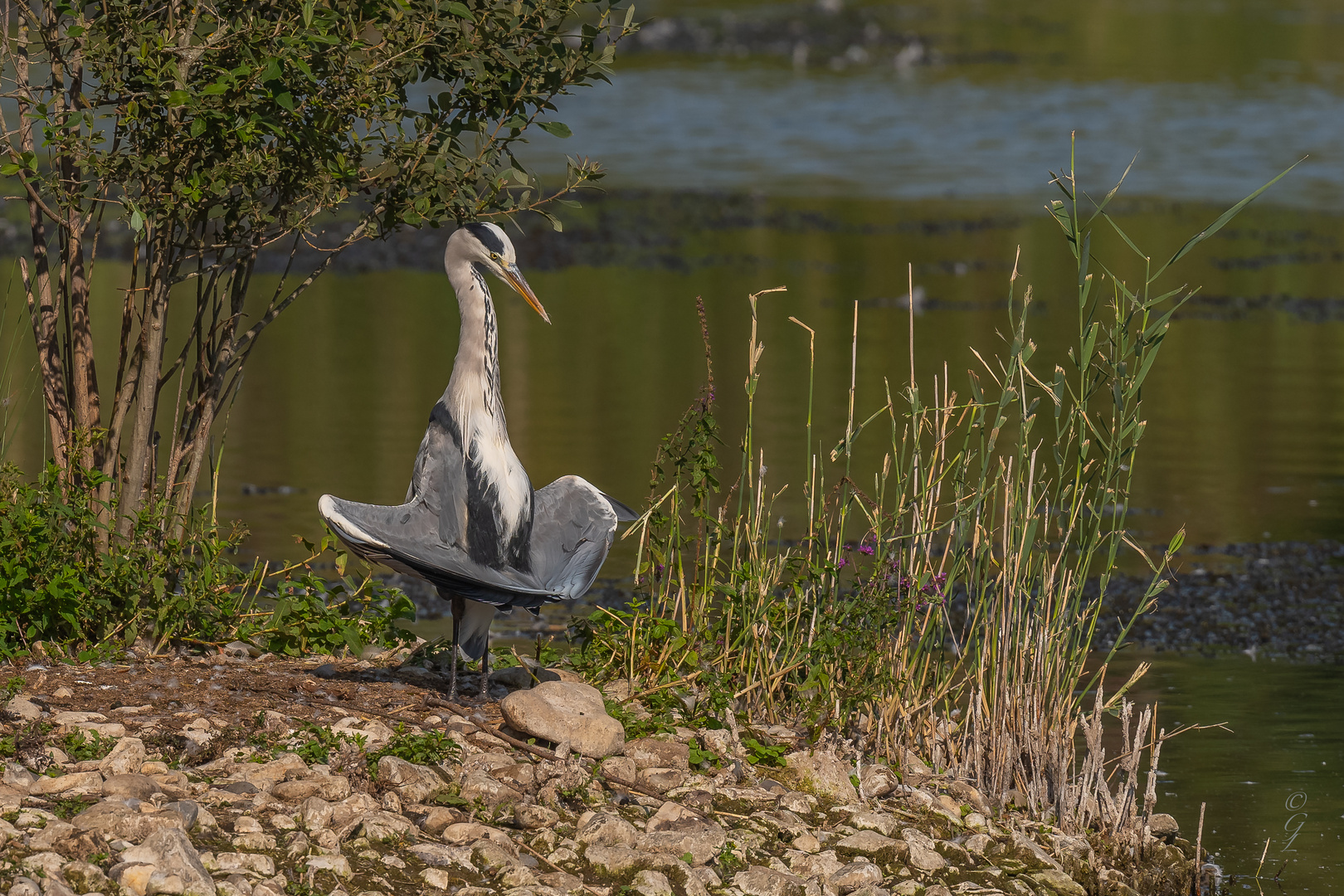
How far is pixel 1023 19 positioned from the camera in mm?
62281

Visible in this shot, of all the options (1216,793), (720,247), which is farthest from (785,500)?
(720,247)

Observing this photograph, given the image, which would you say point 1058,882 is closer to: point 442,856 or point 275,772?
point 442,856

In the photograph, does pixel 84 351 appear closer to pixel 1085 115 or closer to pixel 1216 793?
pixel 1216 793

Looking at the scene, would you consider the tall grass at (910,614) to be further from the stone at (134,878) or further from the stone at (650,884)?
the stone at (134,878)

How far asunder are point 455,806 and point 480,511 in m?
1.02

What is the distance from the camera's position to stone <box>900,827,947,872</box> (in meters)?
5.79

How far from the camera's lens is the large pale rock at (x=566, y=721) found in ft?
19.4

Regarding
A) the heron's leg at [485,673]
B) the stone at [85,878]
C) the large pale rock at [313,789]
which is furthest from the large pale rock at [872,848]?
the stone at [85,878]

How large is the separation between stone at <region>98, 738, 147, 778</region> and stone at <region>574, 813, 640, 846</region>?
4.33ft

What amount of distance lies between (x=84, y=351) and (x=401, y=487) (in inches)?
199

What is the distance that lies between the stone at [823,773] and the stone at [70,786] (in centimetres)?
228

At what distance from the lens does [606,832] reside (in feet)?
17.9

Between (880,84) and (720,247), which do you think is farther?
(880,84)

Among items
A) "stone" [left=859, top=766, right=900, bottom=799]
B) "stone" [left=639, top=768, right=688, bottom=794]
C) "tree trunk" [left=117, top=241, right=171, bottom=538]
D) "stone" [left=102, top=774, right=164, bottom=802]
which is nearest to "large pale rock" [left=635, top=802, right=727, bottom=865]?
"stone" [left=639, top=768, right=688, bottom=794]
